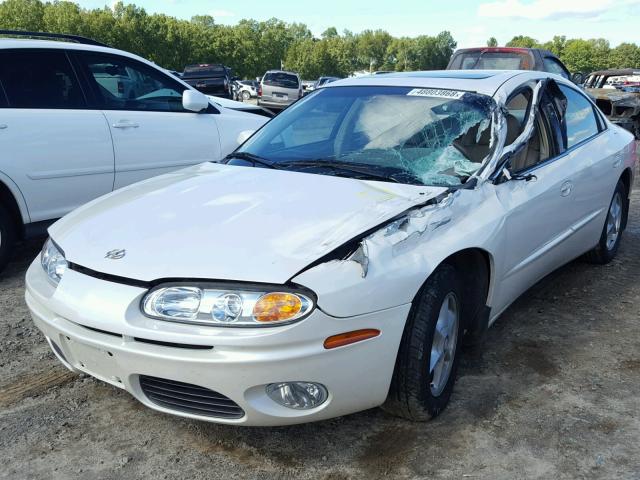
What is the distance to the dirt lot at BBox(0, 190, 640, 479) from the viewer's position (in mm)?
2533

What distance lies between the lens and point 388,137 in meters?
3.50

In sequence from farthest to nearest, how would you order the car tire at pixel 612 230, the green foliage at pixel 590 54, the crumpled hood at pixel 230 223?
the green foliage at pixel 590 54, the car tire at pixel 612 230, the crumpled hood at pixel 230 223

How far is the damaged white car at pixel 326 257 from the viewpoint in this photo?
2.31 metres

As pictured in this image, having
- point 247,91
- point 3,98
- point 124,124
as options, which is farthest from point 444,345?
point 247,91

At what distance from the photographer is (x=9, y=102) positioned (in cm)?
465

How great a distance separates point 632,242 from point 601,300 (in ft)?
5.60

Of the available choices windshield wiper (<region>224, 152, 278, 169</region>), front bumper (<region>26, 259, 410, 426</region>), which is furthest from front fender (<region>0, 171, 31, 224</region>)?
front bumper (<region>26, 259, 410, 426</region>)

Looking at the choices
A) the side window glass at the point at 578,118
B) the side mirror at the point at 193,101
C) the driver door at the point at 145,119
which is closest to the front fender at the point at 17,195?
the driver door at the point at 145,119

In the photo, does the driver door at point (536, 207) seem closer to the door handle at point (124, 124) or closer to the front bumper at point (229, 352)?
the front bumper at point (229, 352)

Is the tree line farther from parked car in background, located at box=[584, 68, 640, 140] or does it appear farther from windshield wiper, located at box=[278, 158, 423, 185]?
windshield wiper, located at box=[278, 158, 423, 185]

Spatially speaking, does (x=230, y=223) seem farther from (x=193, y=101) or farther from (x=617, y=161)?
(x=617, y=161)

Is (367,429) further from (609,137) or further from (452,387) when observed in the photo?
(609,137)

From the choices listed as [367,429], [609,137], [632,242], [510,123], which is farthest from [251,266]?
[632,242]

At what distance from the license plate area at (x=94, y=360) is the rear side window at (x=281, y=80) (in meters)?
24.6
